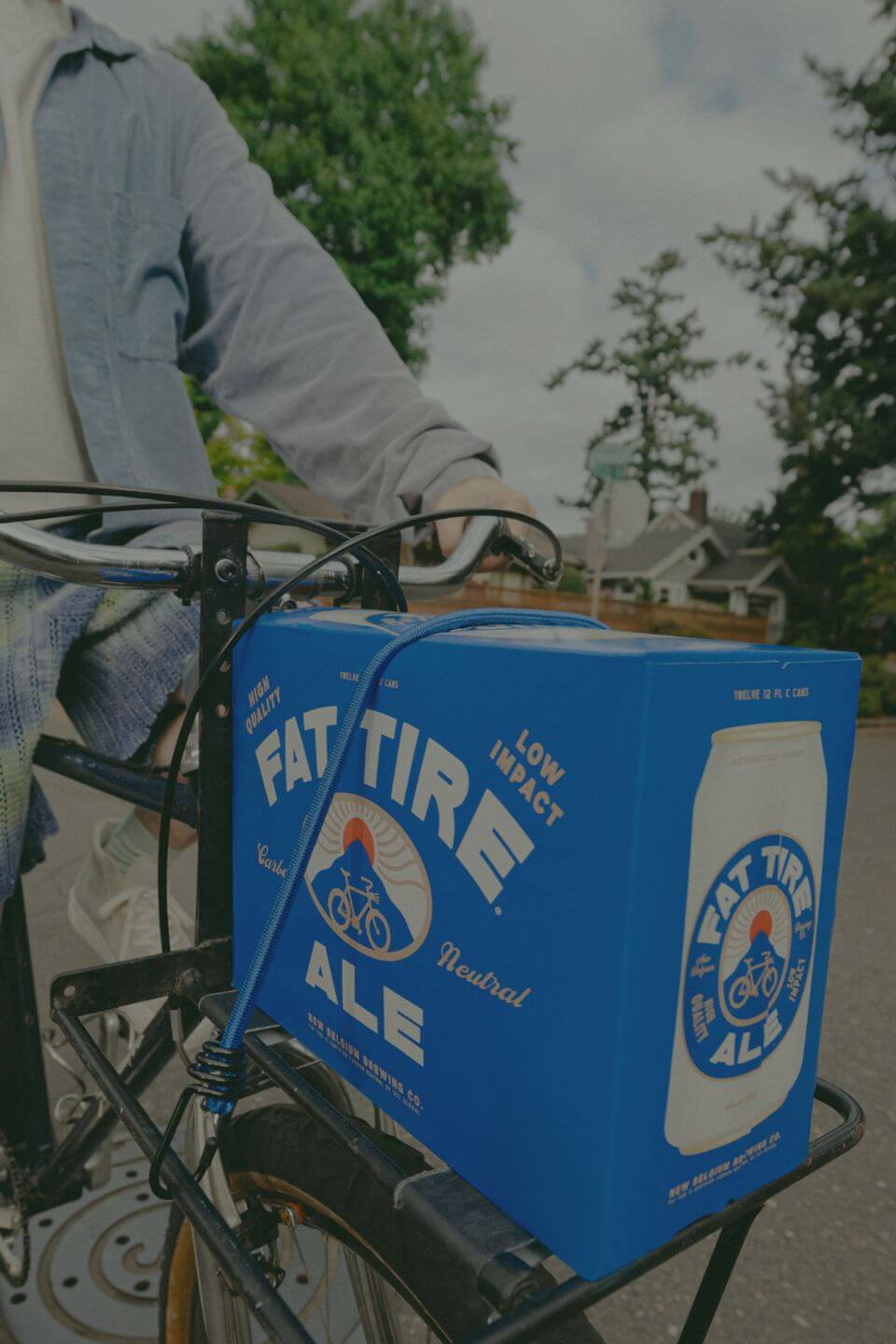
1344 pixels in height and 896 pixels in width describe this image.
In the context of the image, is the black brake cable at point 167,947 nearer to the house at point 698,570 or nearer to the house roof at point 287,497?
the house roof at point 287,497

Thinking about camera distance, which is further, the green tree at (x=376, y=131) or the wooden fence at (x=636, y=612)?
the wooden fence at (x=636, y=612)

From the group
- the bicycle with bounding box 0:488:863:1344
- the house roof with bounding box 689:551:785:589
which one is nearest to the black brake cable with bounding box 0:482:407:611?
the bicycle with bounding box 0:488:863:1344

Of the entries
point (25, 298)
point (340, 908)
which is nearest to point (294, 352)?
point (25, 298)

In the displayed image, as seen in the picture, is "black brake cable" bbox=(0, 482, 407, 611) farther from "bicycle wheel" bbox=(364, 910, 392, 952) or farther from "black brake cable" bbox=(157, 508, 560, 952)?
"bicycle wheel" bbox=(364, 910, 392, 952)

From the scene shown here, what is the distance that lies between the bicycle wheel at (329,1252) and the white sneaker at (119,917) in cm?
28

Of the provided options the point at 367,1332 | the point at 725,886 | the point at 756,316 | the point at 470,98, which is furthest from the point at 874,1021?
the point at 756,316

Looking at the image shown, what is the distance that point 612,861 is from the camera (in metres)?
0.47

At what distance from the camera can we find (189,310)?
1323mm

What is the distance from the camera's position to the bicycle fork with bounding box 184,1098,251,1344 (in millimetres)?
872

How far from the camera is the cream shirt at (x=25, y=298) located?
3.63 ft

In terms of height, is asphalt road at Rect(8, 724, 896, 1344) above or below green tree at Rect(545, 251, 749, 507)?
below

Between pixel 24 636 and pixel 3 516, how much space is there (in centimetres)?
24

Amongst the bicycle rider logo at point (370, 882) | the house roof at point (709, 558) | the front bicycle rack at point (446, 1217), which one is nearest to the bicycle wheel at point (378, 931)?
the bicycle rider logo at point (370, 882)

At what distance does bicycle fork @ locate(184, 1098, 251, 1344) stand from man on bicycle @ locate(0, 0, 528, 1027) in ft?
0.86
